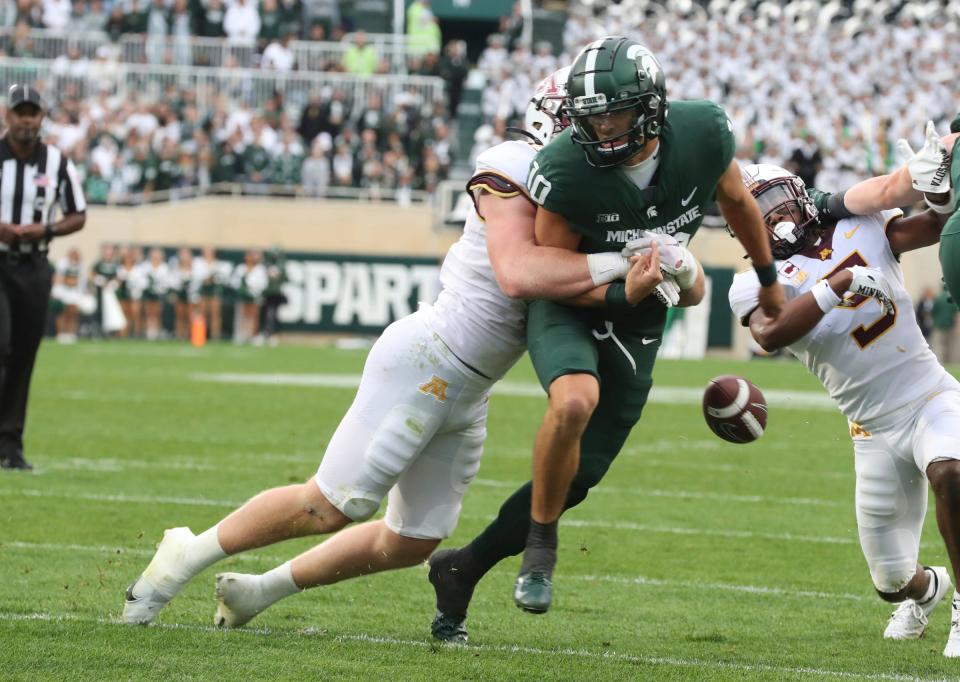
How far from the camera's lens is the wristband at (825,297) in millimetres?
4625

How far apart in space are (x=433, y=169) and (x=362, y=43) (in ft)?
7.92

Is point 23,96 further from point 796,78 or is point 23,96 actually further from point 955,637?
point 796,78

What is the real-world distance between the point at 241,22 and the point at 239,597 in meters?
20.6

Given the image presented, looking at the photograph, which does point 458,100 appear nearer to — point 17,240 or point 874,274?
point 17,240

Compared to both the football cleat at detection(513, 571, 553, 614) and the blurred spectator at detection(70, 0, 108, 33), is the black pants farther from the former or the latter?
the blurred spectator at detection(70, 0, 108, 33)

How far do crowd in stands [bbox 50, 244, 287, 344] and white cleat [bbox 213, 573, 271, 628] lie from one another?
54.9ft

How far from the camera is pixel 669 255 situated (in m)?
4.09

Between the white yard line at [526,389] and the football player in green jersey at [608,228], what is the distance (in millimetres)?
9086

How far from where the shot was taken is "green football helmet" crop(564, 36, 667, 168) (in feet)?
13.0

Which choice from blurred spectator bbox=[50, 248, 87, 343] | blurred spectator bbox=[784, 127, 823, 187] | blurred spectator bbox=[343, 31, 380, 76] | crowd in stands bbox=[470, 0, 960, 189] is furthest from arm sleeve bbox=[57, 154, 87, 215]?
blurred spectator bbox=[343, 31, 380, 76]

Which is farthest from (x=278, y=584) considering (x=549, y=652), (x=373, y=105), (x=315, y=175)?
(x=373, y=105)

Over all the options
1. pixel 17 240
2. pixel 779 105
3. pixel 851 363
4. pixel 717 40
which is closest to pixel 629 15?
pixel 717 40

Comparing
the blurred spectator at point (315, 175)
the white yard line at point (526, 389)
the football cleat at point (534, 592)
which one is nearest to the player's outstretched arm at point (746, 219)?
the football cleat at point (534, 592)

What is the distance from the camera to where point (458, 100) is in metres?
24.4
